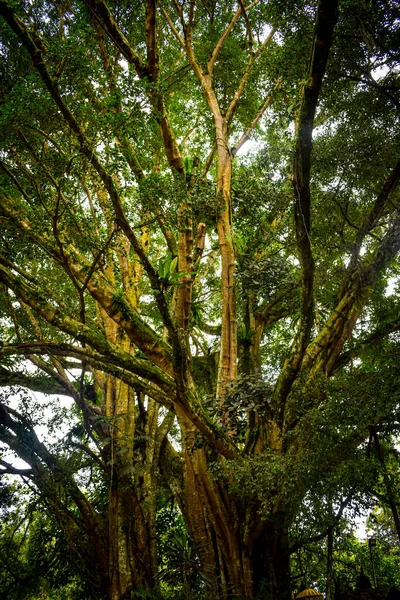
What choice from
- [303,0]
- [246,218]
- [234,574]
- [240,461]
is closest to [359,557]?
[234,574]

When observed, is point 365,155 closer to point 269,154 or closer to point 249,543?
point 269,154

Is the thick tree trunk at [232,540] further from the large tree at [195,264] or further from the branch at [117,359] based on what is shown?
the branch at [117,359]

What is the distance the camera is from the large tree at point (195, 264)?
13.6ft

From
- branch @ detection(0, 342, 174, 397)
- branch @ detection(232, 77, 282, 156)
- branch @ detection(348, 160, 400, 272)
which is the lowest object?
branch @ detection(0, 342, 174, 397)

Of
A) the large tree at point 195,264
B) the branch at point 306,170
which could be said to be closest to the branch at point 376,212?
the large tree at point 195,264

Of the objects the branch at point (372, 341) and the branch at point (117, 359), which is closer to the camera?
the branch at point (117, 359)

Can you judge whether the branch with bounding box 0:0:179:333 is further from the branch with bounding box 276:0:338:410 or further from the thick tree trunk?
the thick tree trunk

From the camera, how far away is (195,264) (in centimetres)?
705

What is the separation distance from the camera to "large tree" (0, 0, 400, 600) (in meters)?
4.16

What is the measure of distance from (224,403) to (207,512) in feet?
6.13

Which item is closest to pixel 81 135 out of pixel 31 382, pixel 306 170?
pixel 306 170

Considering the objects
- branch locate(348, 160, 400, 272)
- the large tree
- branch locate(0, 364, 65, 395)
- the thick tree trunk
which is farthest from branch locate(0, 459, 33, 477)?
branch locate(348, 160, 400, 272)

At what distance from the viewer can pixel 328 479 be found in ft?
13.5

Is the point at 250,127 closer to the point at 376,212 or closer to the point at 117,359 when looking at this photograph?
the point at 376,212
